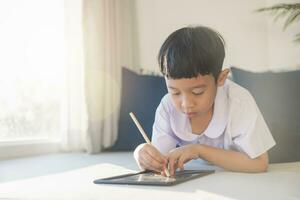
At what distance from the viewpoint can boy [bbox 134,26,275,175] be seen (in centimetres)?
70

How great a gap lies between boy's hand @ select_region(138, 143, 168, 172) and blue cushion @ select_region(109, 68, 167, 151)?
406 mm

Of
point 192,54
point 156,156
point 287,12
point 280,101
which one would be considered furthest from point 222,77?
point 287,12

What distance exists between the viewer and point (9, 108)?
1.31 meters

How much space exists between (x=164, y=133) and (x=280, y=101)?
423 millimetres

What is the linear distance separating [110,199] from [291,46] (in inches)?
32.1

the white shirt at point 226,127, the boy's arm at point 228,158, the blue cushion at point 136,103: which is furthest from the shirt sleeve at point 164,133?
the blue cushion at point 136,103

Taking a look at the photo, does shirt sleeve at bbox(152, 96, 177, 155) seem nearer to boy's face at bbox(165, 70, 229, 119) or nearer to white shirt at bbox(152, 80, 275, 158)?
white shirt at bbox(152, 80, 275, 158)

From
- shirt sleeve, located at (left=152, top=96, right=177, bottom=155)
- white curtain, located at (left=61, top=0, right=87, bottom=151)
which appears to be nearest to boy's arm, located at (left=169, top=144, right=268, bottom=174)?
shirt sleeve, located at (left=152, top=96, right=177, bottom=155)

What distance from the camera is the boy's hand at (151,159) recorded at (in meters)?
0.68

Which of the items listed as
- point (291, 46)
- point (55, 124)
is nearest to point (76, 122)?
point (55, 124)

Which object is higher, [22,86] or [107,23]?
[107,23]

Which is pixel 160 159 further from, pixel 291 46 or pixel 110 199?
pixel 291 46

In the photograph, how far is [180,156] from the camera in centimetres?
70

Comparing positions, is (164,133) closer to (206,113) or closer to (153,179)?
(206,113)
